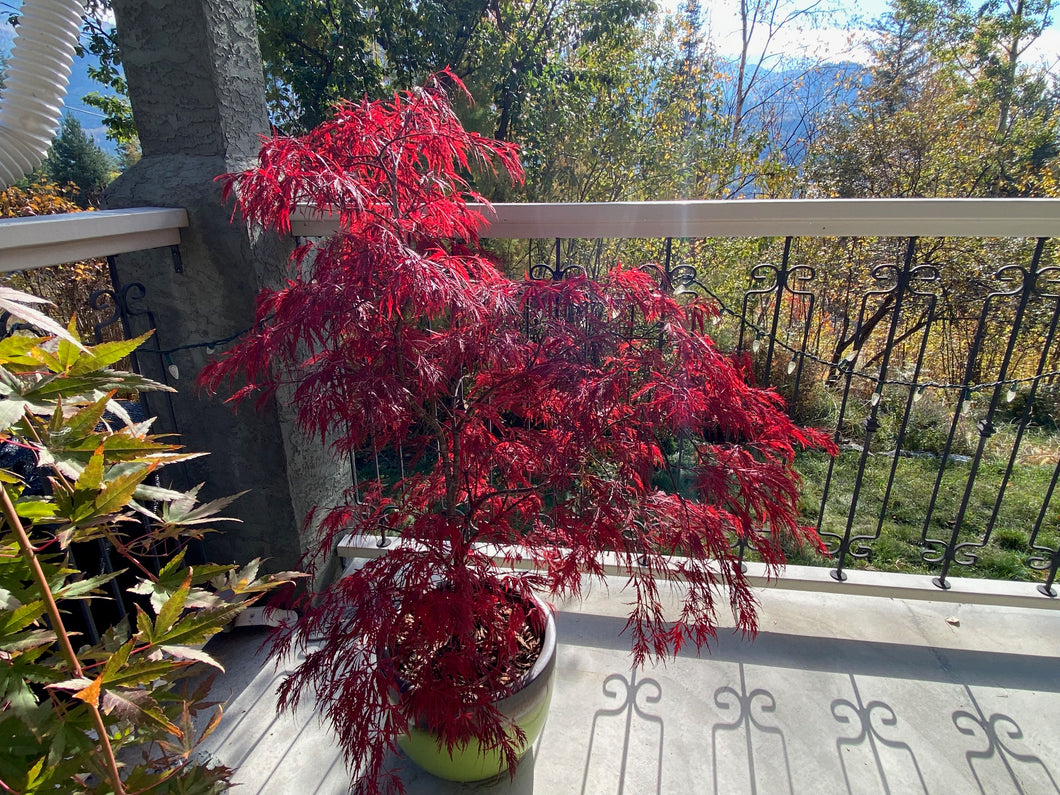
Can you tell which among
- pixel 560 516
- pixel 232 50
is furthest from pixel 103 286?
pixel 560 516

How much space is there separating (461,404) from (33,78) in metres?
1.14

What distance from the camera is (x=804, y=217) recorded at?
149 centimetres

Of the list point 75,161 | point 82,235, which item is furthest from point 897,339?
point 75,161

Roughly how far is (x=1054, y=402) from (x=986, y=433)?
3398mm

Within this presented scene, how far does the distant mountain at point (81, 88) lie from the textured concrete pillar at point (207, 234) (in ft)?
0.67

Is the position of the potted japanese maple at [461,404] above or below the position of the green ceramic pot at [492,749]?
above

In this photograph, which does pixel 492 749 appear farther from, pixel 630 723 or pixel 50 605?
pixel 50 605

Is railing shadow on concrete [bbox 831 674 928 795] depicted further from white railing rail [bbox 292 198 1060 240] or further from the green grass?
white railing rail [bbox 292 198 1060 240]

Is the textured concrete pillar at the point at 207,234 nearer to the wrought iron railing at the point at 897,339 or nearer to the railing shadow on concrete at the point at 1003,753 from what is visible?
the wrought iron railing at the point at 897,339

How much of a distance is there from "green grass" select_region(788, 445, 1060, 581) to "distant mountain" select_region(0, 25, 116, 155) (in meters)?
3.20

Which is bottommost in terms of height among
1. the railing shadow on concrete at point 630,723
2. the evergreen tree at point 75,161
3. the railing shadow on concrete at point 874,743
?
the railing shadow on concrete at point 630,723

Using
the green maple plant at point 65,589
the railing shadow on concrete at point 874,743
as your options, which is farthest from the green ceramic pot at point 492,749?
the railing shadow on concrete at point 874,743

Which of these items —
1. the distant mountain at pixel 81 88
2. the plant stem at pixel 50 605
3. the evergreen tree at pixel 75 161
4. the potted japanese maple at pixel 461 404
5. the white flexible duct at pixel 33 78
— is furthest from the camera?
the evergreen tree at pixel 75 161

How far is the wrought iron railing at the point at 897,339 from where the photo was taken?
1505 millimetres
